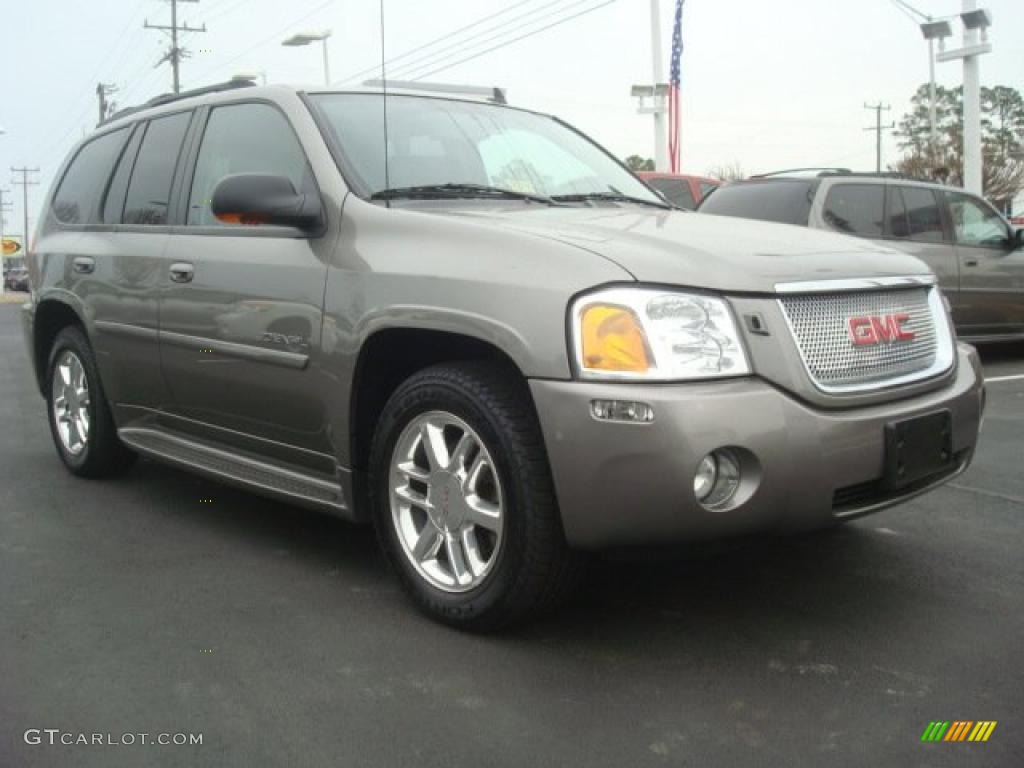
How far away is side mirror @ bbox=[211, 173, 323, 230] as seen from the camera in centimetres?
351

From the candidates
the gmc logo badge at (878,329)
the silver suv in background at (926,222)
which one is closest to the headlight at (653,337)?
the gmc logo badge at (878,329)

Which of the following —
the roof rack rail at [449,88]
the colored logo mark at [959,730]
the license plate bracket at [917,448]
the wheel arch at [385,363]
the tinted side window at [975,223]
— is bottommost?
the colored logo mark at [959,730]

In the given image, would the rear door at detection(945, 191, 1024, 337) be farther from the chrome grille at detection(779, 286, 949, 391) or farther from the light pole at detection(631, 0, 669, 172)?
the light pole at detection(631, 0, 669, 172)

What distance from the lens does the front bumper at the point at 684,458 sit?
8.92ft

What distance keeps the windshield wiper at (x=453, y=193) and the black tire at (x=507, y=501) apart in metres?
0.73

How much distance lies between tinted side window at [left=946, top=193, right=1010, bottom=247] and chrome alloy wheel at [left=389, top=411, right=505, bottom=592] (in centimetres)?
739

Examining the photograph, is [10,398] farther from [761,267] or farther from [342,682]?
[761,267]

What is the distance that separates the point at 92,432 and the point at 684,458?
336 cm

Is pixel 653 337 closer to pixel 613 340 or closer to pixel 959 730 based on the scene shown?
pixel 613 340

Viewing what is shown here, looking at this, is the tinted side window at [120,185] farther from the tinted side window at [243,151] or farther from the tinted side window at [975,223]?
the tinted side window at [975,223]

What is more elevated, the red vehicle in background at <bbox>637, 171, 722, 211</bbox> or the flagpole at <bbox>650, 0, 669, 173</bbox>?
the flagpole at <bbox>650, 0, 669, 173</bbox>

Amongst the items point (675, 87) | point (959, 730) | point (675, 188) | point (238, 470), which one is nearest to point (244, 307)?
point (238, 470)

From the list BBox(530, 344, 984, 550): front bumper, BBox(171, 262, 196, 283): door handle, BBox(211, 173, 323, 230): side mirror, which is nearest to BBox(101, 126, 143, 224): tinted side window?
BBox(171, 262, 196, 283): door handle

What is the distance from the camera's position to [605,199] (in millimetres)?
4203
